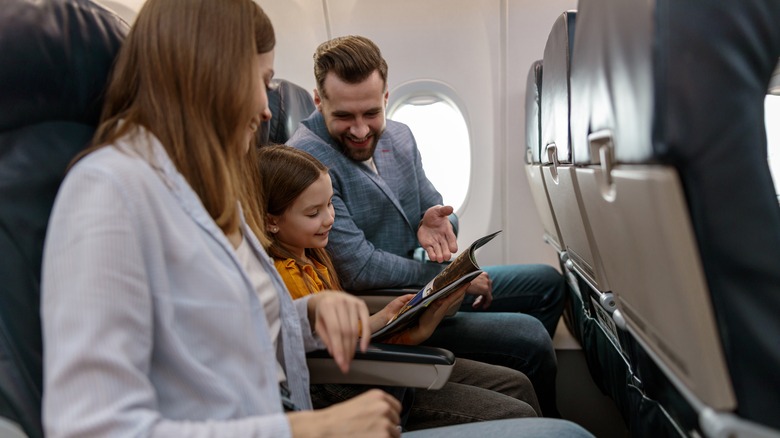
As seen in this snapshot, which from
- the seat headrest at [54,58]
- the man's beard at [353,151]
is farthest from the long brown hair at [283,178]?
the seat headrest at [54,58]

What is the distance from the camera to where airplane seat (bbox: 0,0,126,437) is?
103 centimetres

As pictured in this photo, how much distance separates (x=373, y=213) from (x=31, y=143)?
61.8 inches

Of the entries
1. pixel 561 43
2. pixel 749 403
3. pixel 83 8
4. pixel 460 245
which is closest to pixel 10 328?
pixel 83 8

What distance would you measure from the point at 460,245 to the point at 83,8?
3351mm

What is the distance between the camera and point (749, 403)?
0.86 m

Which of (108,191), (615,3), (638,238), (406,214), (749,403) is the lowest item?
(406,214)

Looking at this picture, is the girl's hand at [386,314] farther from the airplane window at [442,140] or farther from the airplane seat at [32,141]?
the airplane window at [442,140]

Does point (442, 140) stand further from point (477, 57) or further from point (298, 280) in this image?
point (298, 280)

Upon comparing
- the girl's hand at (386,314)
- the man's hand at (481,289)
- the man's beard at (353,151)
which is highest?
the man's beard at (353,151)

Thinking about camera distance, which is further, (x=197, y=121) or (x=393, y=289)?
(x=393, y=289)

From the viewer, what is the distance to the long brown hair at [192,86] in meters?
1.06

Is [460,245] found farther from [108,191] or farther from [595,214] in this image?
[108,191]

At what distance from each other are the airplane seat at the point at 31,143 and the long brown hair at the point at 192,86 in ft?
0.28

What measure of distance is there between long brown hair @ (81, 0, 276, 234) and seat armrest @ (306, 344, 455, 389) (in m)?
0.54
